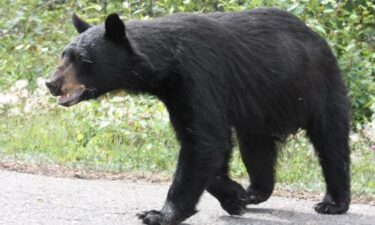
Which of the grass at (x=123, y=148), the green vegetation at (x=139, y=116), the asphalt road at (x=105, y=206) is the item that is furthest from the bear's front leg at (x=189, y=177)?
the grass at (x=123, y=148)

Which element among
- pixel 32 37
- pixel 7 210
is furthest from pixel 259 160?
pixel 32 37

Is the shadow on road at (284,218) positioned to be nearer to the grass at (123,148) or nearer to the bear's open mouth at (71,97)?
the grass at (123,148)

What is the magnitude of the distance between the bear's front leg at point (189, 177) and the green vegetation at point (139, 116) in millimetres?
1293

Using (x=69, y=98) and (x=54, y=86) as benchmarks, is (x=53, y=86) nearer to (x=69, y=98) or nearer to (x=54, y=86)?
(x=54, y=86)

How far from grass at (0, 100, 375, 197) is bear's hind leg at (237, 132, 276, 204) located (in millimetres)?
836

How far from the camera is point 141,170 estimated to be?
25.2 ft

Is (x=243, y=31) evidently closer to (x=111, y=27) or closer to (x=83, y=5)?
(x=111, y=27)

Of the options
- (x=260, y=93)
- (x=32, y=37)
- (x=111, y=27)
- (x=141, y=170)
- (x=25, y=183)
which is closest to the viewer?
(x=111, y=27)

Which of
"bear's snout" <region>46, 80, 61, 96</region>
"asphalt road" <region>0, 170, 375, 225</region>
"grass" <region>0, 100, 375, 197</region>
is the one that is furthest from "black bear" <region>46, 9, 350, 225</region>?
"grass" <region>0, 100, 375, 197</region>

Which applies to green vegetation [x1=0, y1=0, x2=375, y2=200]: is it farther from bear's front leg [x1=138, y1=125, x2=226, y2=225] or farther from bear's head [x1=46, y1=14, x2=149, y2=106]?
bear's front leg [x1=138, y1=125, x2=226, y2=225]

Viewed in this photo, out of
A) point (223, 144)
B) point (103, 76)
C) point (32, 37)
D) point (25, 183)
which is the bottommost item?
point (32, 37)

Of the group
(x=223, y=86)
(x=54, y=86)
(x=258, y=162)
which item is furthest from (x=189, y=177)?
(x=258, y=162)

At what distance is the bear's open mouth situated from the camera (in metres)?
5.32

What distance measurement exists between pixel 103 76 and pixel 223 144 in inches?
34.6
